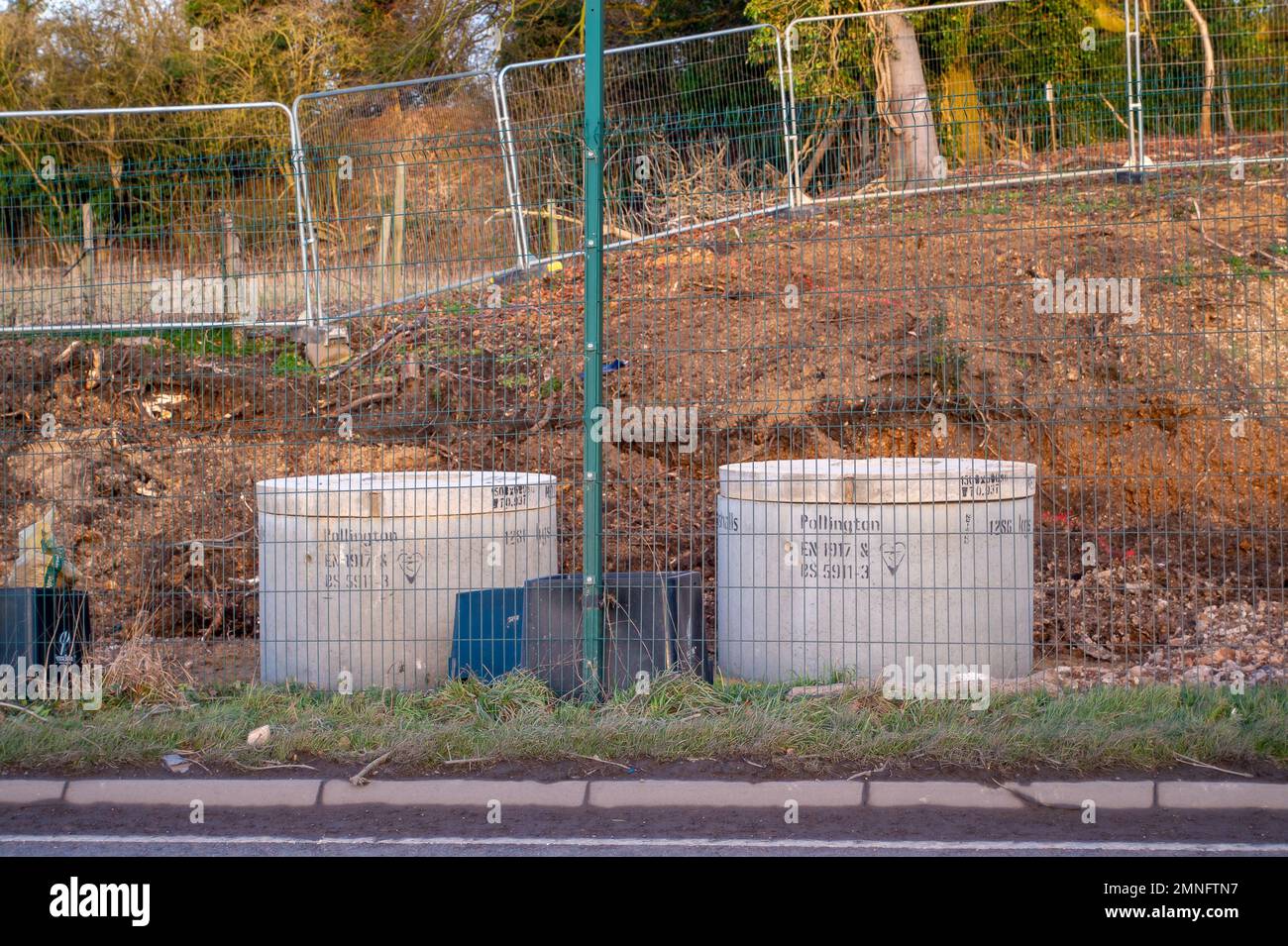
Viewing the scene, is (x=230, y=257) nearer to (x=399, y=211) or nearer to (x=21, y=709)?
(x=399, y=211)

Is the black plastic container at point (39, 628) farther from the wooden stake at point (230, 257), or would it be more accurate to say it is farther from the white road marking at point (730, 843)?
the wooden stake at point (230, 257)

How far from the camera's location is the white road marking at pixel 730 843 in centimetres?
515

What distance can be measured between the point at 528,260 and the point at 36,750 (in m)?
4.37

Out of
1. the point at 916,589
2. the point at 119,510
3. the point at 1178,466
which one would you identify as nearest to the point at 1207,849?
the point at 916,589

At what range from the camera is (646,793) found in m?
5.83

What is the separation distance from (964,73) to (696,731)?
34.4ft

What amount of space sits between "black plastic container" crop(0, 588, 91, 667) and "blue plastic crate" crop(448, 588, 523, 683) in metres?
A: 2.46

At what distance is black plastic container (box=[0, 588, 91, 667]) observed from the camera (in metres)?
7.22

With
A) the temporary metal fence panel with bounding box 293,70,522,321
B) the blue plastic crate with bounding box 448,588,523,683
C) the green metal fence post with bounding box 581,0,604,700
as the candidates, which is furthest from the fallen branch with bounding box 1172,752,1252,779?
the temporary metal fence panel with bounding box 293,70,522,321

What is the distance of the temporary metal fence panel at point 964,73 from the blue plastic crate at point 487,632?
363cm

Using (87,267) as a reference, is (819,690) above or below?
below

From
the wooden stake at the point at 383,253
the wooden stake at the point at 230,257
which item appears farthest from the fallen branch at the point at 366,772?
the wooden stake at the point at 230,257

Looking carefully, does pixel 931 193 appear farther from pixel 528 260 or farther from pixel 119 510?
pixel 119 510

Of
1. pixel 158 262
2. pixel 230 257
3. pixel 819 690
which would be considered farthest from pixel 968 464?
pixel 158 262
